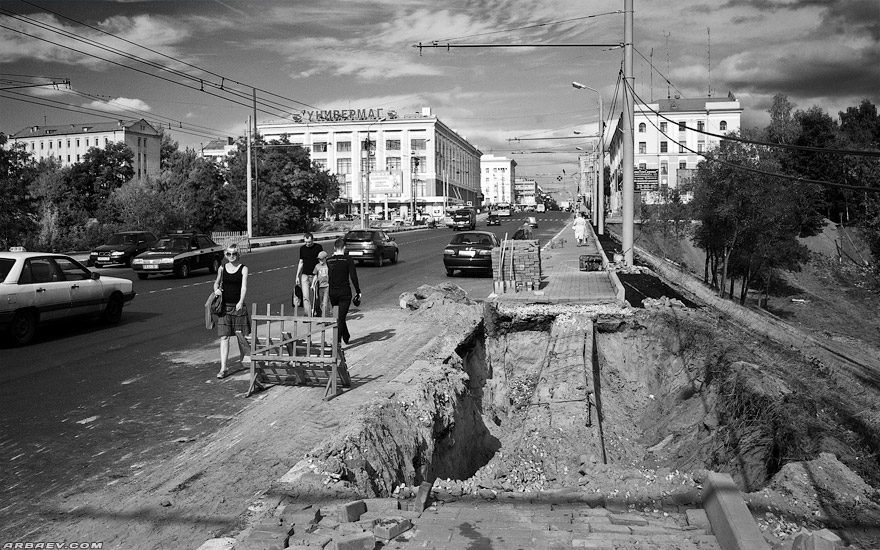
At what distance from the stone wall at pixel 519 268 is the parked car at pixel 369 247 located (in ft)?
39.0

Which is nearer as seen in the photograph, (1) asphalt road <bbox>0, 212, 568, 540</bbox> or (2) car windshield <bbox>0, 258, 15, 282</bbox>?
(1) asphalt road <bbox>0, 212, 568, 540</bbox>

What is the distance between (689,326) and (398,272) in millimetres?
16073

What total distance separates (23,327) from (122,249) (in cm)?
1920

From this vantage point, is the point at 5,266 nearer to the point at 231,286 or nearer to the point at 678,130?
the point at 231,286

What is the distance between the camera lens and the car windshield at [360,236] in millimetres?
29600

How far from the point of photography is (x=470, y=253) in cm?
2466

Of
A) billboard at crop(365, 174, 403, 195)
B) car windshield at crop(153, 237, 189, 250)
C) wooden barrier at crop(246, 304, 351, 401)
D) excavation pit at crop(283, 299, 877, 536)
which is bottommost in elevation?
excavation pit at crop(283, 299, 877, 536)

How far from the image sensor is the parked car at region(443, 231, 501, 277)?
24.6m

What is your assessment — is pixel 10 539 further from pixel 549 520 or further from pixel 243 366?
pixel 243 366

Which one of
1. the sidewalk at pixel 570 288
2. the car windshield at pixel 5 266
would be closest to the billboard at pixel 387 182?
the sidewalk at pixel 570 288

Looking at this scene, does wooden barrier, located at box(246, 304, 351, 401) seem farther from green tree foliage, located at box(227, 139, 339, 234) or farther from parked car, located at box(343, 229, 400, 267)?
green tree foliage, located at box(227, 139, 339, 234)

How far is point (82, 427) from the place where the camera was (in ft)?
25.1

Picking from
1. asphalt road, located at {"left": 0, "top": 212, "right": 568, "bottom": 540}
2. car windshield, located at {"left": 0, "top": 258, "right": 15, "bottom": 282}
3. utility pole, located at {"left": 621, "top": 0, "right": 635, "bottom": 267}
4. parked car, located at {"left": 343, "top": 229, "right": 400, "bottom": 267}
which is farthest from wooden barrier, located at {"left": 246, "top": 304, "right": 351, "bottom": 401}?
parked car, located at {"left": 343, "top": 229, "right": 400, "bottom": 267}

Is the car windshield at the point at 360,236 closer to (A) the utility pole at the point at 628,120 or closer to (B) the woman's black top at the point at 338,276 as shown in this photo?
(A) the utility pole at the point at 628,120
